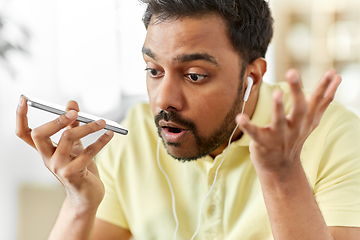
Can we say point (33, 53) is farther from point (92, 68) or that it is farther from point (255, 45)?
point (255, 45)

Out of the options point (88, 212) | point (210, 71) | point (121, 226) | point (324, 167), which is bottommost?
point (121, 226)

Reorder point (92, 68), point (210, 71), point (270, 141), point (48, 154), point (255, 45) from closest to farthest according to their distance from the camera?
point (270, 141) < point (48, 154) < point (210, 71) < point (255, 45) < point (92, 68)

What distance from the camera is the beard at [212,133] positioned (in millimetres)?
1011

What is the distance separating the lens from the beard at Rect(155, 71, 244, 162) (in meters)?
1.01

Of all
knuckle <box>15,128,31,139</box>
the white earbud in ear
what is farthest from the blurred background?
the white earbud in ear

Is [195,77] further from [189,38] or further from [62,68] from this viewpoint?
[62,68]

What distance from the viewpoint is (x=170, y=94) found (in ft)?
3.22

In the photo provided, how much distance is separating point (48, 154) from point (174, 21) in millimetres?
474

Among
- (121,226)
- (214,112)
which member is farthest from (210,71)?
(121,226)

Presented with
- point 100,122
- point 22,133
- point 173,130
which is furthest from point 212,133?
point 22,133

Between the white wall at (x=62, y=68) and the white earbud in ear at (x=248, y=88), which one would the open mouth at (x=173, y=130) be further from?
the white wall at (x=62, y=68)

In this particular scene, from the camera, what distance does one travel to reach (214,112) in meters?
1.03

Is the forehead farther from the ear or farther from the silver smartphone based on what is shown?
the silver smartphone

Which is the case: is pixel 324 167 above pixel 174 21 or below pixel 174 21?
below
